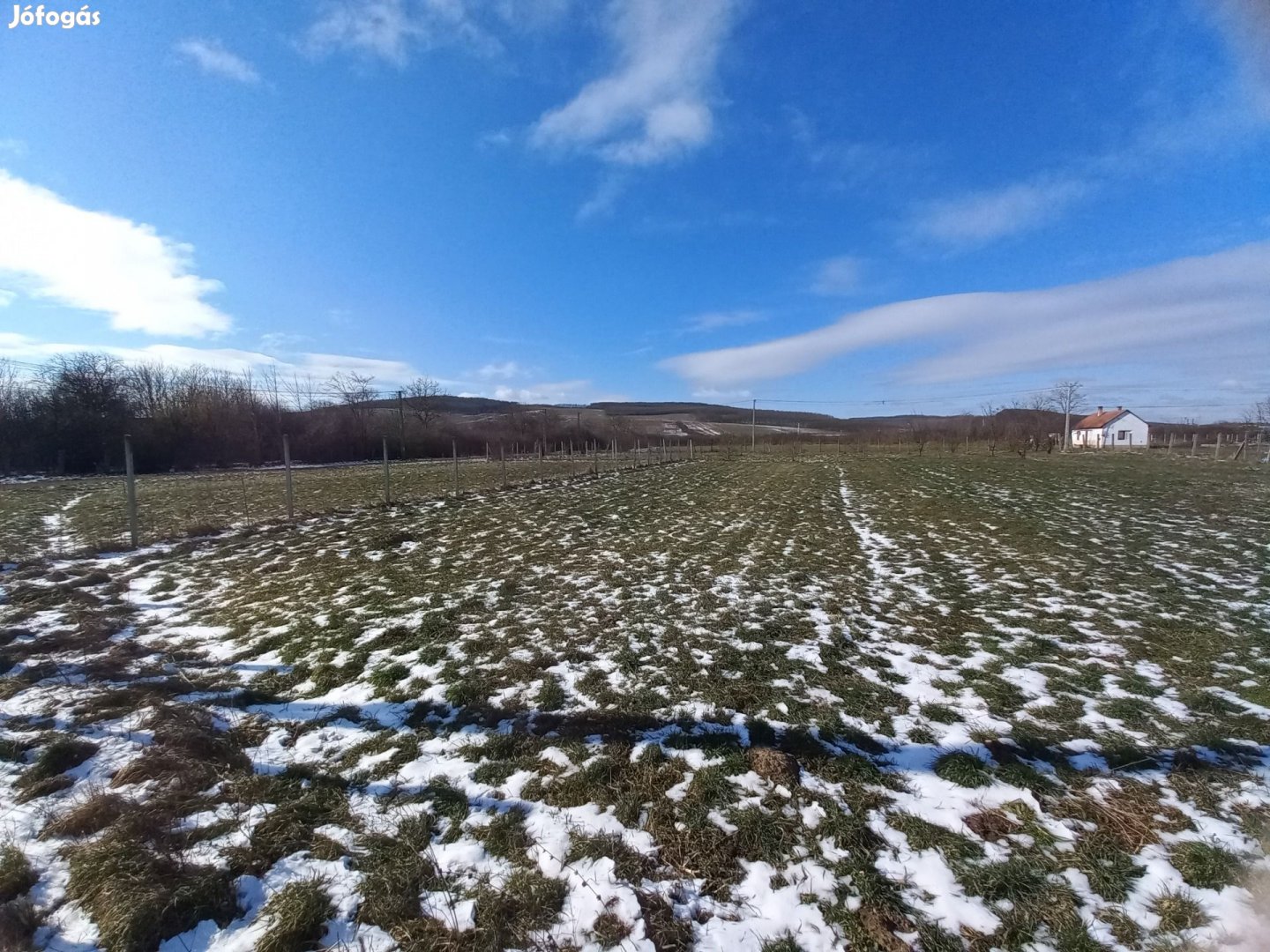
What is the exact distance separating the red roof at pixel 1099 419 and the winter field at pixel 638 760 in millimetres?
75023

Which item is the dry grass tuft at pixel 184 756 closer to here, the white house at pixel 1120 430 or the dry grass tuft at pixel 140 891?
the dry grass tuft at pixel 140 891

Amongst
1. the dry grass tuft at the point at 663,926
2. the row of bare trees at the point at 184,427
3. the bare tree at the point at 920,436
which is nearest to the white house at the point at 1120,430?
the bare tree at the point at 920,436

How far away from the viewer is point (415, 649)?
565 cm

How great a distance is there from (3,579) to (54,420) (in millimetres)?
41463

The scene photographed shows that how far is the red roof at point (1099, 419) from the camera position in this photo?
63219 millimetres

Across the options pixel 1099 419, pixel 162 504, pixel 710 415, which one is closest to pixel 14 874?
pixel 162 504

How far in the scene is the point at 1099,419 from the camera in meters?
65.5

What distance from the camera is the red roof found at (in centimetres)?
6322

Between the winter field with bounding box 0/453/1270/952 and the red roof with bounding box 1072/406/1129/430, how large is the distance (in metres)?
75.0

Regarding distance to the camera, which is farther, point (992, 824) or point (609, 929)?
point (992, 824)

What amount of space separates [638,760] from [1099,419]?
286 feet

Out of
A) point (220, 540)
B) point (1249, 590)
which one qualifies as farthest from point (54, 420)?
point (1249, 590)

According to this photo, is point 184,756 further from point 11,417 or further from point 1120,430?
point 1120,430

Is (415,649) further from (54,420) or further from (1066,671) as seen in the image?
(54,420)
